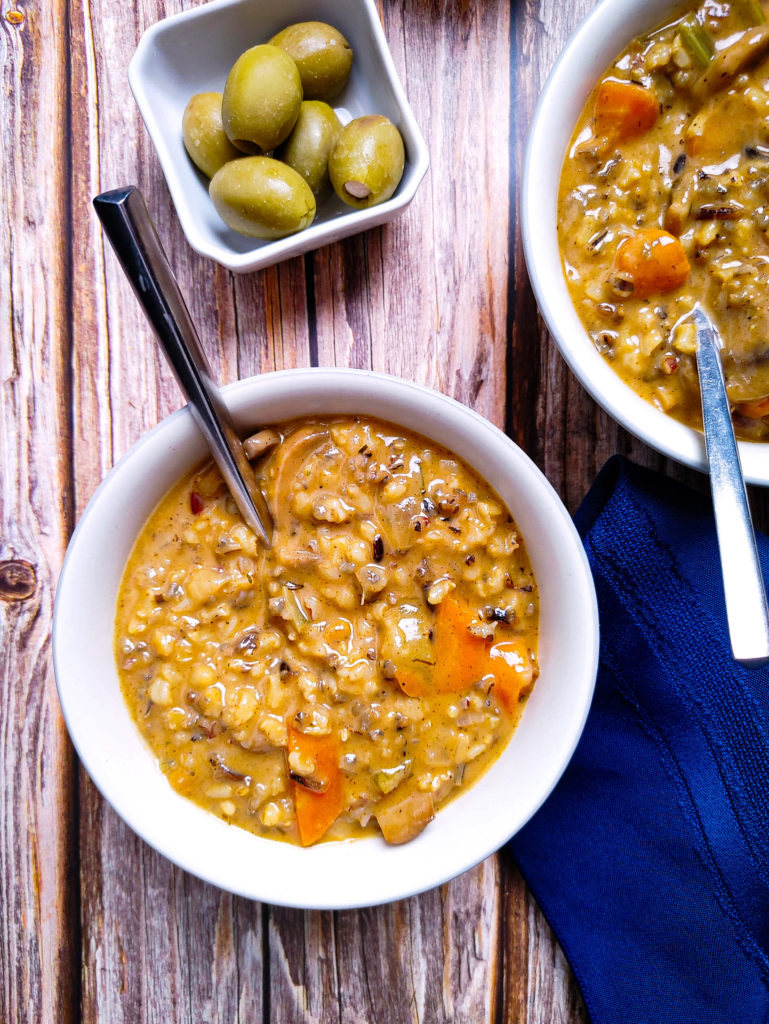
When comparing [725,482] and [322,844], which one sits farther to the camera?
[322,844]

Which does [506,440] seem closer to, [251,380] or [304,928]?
[251,380]

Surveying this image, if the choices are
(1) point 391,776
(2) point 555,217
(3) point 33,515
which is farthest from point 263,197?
(1) point 391,776

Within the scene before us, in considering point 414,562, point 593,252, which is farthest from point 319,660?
point 593,252

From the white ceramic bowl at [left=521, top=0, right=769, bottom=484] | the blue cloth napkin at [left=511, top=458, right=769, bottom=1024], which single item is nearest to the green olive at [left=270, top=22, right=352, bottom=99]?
the white ceramic bowl at [left=521, top=0, right=769, bottom=484]

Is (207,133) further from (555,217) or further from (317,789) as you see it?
(317,789)

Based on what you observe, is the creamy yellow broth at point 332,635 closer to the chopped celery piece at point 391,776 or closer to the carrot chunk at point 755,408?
the chopped celery piece at point 391,776

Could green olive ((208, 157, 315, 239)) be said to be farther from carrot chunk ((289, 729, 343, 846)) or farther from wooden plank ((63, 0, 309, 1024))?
carrot chunk ((289, 729, 343, 846))
